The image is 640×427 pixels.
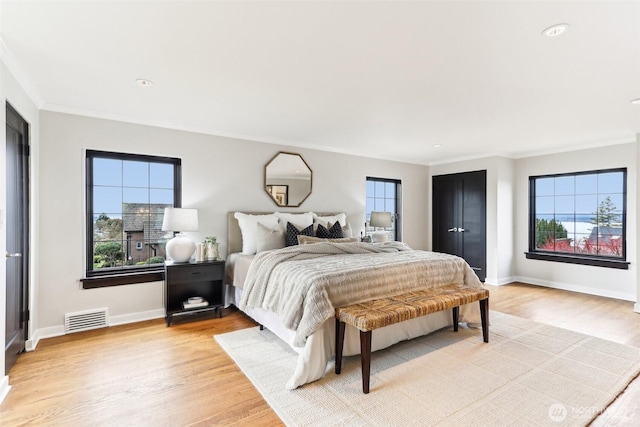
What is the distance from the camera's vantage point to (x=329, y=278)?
2555 mm

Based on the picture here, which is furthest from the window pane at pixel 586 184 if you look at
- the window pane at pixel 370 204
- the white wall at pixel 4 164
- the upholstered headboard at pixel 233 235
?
the white wall at pixel 4 164

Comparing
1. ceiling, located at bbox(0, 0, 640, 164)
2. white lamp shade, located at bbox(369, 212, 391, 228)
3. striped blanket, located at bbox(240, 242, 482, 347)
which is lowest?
striped blanket, located at bbox(240, 242, 482, 347)

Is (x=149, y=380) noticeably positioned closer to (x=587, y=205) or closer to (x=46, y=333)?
(x=46, y=333)

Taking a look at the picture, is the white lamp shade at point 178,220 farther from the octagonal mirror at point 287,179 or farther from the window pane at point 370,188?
the window pane at point 370,188

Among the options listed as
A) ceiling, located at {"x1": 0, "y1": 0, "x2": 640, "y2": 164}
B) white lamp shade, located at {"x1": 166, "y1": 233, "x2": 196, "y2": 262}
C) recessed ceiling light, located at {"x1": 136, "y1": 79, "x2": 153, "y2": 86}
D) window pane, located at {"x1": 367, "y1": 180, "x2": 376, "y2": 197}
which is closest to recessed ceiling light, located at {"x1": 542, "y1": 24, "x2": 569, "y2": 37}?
ceiling, located at {"x1": 0, "y1": 0, "x2": 640, "y2": 164}

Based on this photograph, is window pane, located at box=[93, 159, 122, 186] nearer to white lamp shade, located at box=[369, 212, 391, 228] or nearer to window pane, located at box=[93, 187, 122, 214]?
window pane, located at box=[93, 187, 122, 214]

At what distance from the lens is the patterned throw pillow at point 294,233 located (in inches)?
162

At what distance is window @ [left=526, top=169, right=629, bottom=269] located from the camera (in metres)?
4.78

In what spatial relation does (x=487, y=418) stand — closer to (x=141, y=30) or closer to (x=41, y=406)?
(x=41, y=406)

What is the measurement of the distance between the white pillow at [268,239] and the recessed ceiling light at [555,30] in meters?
3.17

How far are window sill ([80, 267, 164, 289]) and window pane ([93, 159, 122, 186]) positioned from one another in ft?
3.43

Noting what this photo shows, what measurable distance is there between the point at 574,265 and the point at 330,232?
13.2 feet

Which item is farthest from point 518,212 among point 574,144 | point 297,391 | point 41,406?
point 41,406

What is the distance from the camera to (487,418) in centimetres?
193
